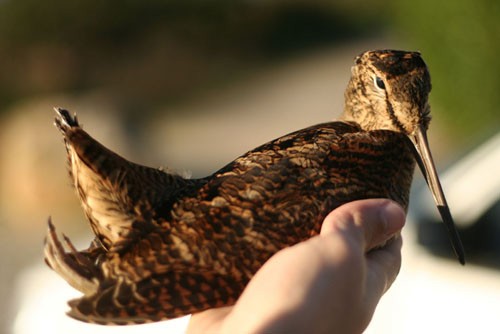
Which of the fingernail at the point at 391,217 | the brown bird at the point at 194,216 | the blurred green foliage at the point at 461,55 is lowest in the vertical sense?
the blurred green foliage at the point at 461,55

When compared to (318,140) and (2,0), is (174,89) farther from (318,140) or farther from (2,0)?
(318,140)

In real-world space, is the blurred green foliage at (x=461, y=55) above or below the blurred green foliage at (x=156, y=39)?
below

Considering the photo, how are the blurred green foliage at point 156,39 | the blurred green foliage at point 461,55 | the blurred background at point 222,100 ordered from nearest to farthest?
the blurred background at point 222,100, the blurred green foliage at point 461,55, the blurred green foliage at point 156,39

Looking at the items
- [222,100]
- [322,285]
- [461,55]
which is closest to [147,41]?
[222,100]

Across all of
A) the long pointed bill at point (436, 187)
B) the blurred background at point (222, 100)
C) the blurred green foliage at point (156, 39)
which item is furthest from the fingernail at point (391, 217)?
the blurred green foliage at point (156, 39)

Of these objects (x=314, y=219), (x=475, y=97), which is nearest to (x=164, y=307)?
(x=314, y=219)

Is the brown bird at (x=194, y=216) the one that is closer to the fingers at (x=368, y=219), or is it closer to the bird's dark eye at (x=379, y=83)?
the fingers at (x=368, y=219)

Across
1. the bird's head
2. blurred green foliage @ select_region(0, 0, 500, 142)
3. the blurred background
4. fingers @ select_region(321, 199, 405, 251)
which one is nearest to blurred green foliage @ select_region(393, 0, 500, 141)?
the blurred background
